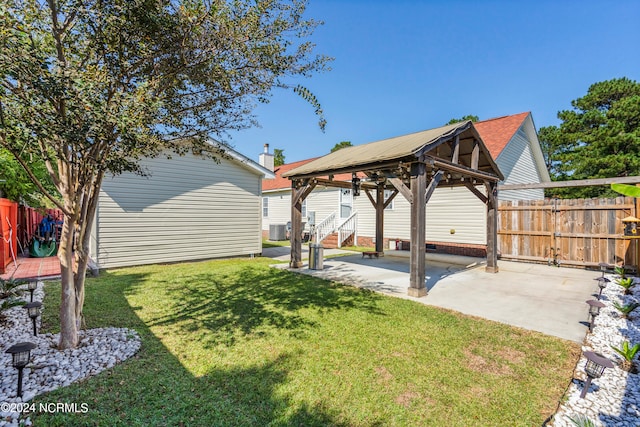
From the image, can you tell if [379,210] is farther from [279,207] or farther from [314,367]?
[279,207]

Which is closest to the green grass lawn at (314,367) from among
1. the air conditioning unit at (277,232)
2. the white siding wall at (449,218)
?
the white siding wall at (449,218)

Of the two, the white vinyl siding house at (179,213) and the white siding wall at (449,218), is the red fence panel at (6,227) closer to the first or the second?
the white vinyl siding house at (179,213)

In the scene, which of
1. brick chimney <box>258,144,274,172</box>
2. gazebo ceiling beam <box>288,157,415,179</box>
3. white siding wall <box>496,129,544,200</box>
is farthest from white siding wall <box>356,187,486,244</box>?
brick chimney <box>258,144,274,172</box>

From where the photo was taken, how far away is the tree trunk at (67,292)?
3684 mm

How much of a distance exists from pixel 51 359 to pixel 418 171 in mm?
6524

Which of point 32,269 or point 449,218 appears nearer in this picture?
A: point 32,269

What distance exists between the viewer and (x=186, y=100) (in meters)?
4.40

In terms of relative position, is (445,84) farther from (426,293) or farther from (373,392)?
(373,392)

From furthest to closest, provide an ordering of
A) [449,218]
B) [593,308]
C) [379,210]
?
[449,218] < [379,210] < [593,308]

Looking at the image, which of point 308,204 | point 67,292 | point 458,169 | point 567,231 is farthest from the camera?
point 308,204

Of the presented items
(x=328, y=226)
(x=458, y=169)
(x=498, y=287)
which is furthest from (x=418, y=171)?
(x=328, y=226)

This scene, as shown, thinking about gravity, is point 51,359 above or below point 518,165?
below

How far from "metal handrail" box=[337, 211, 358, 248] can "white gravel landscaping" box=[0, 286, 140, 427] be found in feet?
40.5

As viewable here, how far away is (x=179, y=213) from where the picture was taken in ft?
33.4
